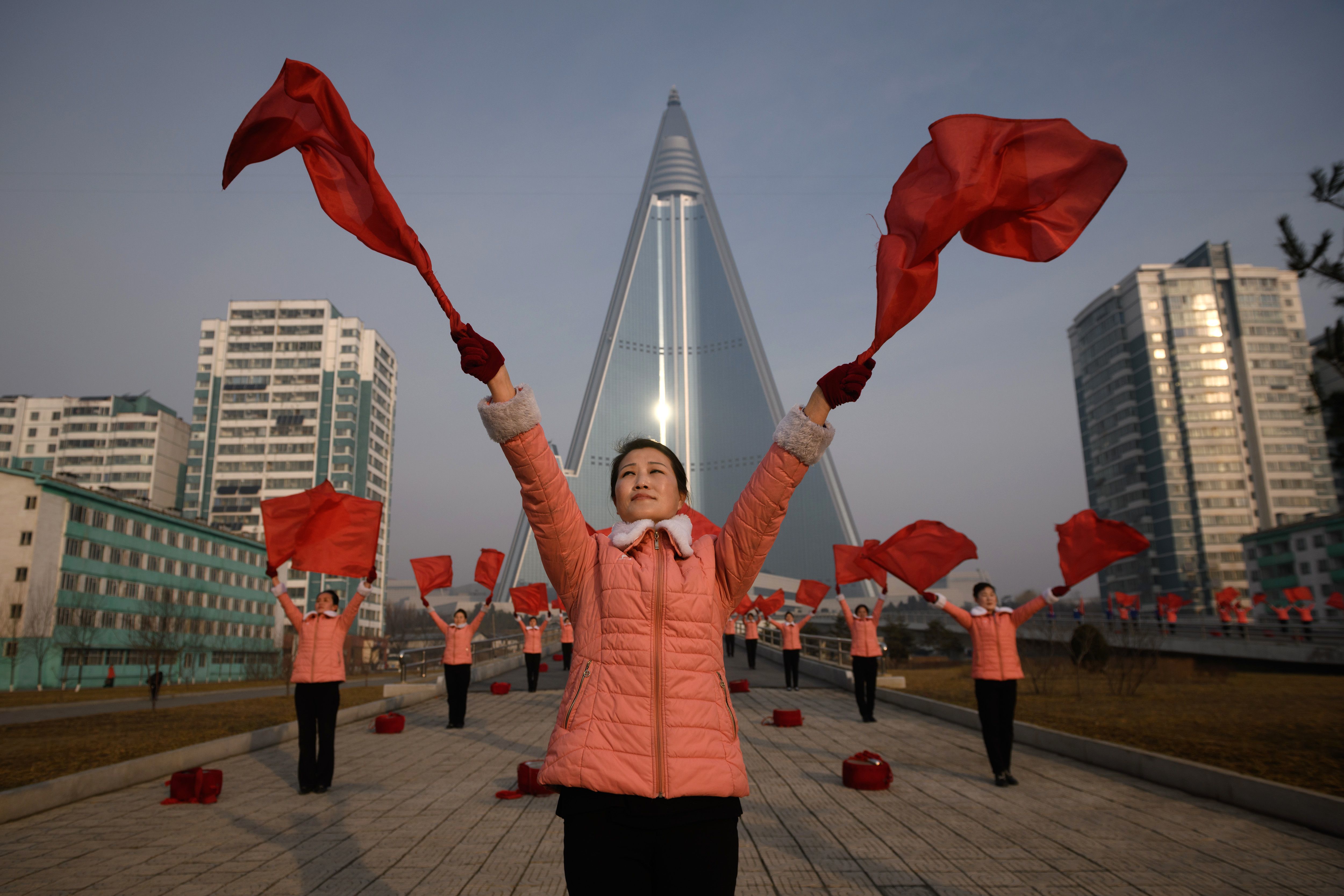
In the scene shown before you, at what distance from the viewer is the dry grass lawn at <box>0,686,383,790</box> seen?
23.8ft

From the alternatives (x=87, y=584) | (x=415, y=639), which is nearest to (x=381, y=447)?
(x=415, y=639)

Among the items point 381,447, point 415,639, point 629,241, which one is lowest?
point 415,639

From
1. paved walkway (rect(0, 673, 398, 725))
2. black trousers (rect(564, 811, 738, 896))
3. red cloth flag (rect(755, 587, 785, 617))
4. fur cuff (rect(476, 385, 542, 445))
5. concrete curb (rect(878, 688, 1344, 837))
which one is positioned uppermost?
fur cuff (rect(476, 385, 542, 445))

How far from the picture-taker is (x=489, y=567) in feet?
34.7

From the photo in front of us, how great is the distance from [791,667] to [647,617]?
1374 cm

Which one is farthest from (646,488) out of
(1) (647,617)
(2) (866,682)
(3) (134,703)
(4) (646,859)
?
(3) (134,703)

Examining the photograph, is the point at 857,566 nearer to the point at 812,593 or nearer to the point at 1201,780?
the point at 1201,780

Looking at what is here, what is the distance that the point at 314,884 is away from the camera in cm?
391

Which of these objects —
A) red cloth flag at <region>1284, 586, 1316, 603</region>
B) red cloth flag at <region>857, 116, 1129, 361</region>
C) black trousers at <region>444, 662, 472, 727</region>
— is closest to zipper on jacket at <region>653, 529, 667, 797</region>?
red cloth flag at <region>857, 116, 1129, 361</region>

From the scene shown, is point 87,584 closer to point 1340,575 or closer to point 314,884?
point 314,884

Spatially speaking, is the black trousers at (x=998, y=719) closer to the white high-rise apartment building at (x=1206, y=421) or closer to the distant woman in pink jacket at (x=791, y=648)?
the distant woman in pink jacket at (x=791, y=648)

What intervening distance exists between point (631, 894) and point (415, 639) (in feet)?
281

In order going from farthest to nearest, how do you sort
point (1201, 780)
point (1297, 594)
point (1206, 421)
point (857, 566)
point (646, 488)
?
1. point (1206, 421)
2. point (1297, 594)
3. point (857, 566)
4. point (1201, 780)
5. point (646, 488)

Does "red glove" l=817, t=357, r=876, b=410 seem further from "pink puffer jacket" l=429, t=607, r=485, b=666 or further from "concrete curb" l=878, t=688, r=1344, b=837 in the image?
"pink puffer jacket" l=429, t=607, r=485, b=666
